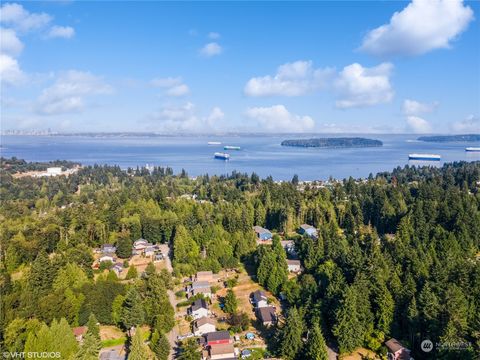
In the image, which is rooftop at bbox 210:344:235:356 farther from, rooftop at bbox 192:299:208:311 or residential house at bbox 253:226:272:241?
residential house at bbox 253:226:272:241

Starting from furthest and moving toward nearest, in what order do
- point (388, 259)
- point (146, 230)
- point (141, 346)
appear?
point (146, 230) → point (388, 259) → point (141, 346)

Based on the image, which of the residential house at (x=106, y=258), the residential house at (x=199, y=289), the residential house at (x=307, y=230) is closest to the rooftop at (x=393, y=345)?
the residential house at (x=199, y=289)

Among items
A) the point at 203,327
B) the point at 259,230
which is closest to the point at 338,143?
the point at 259,230

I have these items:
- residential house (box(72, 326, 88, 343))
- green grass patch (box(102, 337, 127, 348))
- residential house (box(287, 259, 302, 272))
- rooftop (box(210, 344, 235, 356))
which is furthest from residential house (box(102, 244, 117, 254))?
rooftop (box(210, 344, 235, 356))

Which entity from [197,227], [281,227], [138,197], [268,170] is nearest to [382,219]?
[281,227]

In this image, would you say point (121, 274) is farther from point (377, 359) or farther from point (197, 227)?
point (377, 359)

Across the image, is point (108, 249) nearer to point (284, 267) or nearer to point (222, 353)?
point (284, 267)
